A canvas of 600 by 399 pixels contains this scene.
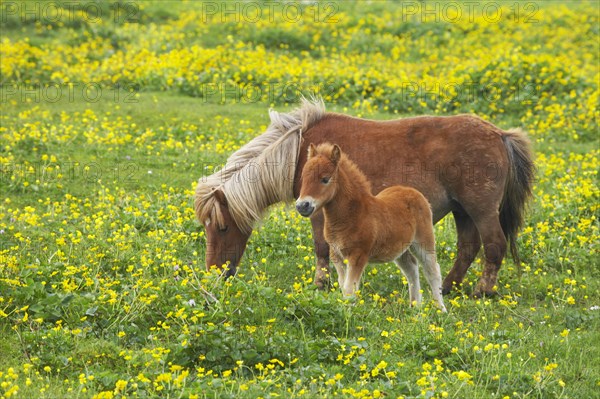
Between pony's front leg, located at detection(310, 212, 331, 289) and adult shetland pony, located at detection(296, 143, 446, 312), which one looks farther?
pony's front leg, located at detection(310, 212, 331, 289)

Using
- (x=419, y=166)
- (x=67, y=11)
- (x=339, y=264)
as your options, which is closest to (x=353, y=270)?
(x=339, y=264)

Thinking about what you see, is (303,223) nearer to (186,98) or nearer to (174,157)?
(174,157)

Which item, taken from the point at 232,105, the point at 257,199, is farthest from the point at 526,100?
the point at 257,199

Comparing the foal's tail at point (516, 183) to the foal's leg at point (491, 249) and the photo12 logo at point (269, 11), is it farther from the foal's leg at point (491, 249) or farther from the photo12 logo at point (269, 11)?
the photo12 logo at point (269, 11)

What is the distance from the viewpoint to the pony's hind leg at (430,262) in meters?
8.50

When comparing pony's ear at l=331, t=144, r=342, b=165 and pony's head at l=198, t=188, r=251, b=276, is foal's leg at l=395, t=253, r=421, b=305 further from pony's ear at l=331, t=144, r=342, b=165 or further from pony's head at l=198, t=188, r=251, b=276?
pony's head at l=198, t=188, r=251, b=276

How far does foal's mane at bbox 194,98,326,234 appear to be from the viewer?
344 inches

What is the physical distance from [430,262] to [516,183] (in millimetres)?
1801

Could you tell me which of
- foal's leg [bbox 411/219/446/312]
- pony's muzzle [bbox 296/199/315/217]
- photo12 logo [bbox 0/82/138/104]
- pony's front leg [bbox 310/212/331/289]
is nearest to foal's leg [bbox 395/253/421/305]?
foal's leg [bbox 411/219/446/312]

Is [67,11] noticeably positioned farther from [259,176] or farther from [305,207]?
[305,207]

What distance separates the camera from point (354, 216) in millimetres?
7910

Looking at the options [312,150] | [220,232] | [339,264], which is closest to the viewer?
[312,150]

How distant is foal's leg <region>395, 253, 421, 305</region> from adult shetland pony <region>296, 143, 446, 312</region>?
0.19 meters

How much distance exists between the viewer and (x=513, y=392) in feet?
20.9
